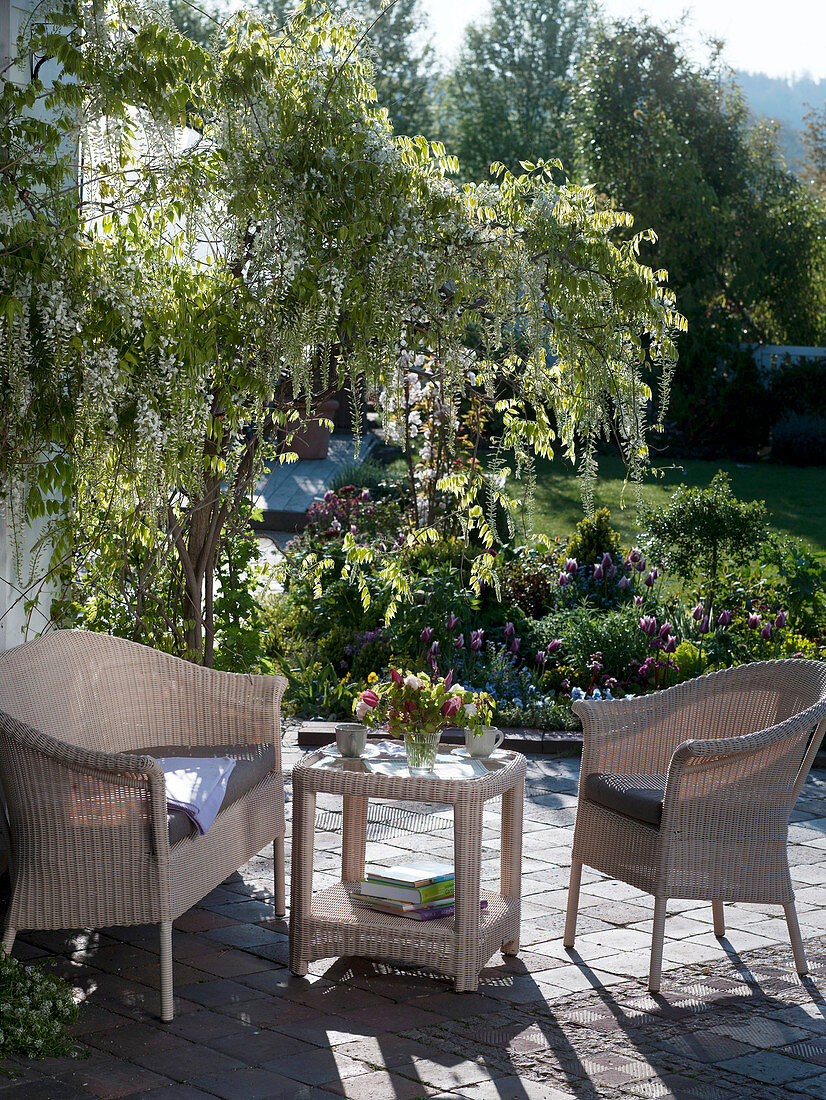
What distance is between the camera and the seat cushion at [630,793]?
3379 millimetres

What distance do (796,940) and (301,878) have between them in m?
1.45

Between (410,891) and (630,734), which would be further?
(630,734)

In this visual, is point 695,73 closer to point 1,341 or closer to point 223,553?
point 223,553

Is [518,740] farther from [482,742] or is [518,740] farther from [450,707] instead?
[450,707]

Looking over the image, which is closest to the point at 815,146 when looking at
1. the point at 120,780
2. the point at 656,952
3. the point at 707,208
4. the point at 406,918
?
the point at 707,208

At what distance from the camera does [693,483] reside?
1311 centimetres

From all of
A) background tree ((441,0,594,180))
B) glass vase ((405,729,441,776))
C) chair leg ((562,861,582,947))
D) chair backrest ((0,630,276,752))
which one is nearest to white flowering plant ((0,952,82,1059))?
chair backrest ((0,630,276,752))

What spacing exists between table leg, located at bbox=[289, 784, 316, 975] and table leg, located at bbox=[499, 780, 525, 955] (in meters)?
0.61

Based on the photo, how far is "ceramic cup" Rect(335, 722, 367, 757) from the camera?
11.6 feet

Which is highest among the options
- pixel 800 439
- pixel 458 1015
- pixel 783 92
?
pixel 783 92

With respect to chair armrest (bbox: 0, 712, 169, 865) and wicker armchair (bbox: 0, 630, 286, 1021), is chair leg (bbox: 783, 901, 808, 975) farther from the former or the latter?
chair armrest (bbox: 0, 712, 169, 865)

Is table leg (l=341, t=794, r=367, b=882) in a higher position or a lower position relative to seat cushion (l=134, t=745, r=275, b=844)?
lower

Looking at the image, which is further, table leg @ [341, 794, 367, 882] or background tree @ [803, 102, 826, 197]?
background tree @ [803, 102, 826, 197]

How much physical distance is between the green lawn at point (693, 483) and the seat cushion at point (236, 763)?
7.01 metres
